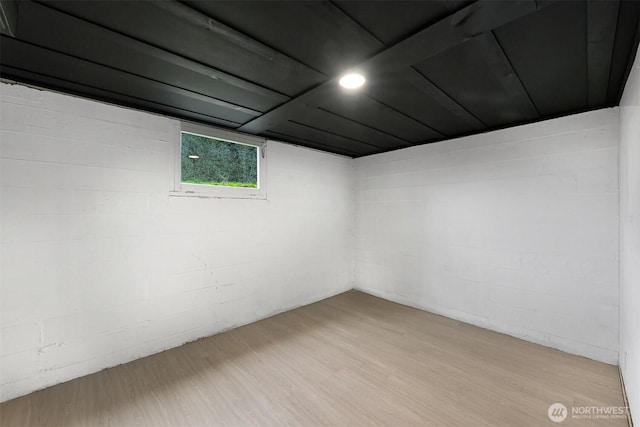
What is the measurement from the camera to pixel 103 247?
2158 millimetres

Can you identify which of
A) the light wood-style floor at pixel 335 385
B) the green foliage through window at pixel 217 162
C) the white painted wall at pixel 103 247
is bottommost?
the light wood-style floor at pixel 335 385

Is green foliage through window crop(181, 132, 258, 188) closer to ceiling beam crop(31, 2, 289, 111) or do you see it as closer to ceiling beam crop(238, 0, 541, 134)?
ceiling beam crop(31, 2, 289, 111)

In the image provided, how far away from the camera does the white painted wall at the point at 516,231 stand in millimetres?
2312

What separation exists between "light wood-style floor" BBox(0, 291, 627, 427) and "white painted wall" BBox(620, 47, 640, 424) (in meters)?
0.29

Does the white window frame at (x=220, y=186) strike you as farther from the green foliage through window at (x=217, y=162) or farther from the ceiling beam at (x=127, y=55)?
the ceiling beam at (x=127, y=55)

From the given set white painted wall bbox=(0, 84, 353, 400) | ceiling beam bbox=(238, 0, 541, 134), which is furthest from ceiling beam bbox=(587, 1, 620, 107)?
white painted wall bbox=(0, 84, 353, 400)

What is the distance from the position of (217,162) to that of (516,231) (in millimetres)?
3276

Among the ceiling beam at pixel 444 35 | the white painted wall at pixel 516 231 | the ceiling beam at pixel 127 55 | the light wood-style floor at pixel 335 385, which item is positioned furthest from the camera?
the white painted wall at pixel 516 231

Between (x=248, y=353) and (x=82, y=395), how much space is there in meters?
1.17

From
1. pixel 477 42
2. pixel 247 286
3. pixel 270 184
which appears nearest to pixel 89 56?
pixel 270 184

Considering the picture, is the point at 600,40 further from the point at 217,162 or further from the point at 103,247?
the point at 103,247

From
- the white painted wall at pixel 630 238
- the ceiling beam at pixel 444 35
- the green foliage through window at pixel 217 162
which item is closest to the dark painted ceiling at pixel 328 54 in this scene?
the ceiling beam at pixel 444 35

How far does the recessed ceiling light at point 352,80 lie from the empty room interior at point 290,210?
3 centimetres

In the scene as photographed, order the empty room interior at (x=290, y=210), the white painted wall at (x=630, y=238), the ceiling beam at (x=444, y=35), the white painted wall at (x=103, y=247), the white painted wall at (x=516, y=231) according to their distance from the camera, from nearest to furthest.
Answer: the ceiling beam at (x=444, y=35)
the empty room interior at (x=290, y=210)
the white painted wall at (x=630, y=238)
the white painted wall at (x=103, y=247)
the white painted wall at (x=516, y=231)
